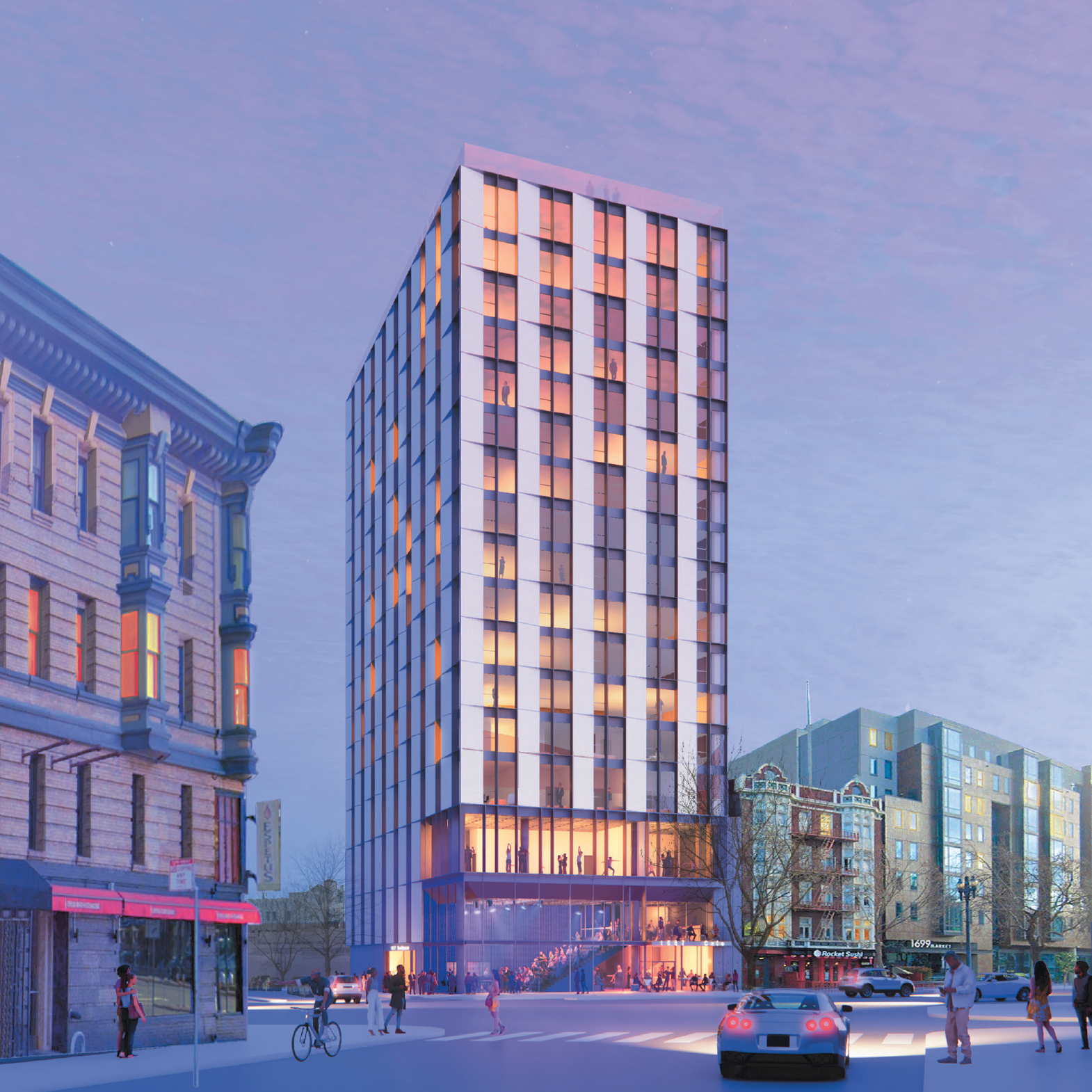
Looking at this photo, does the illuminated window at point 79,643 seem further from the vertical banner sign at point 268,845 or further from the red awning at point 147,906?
the vertical banner sign at point 268,845

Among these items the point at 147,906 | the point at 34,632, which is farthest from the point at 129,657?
the point at 147,906

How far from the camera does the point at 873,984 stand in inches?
2881

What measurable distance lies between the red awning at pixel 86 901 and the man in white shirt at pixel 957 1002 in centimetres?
1613

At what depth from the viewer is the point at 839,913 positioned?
107m

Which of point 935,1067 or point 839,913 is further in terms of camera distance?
point 839,913

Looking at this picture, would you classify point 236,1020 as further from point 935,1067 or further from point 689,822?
point 689,822

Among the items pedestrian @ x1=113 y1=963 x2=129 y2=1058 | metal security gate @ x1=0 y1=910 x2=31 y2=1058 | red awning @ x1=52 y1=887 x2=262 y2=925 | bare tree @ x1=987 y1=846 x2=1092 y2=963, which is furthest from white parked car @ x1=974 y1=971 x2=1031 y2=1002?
metal security gate @ x1=0 y1=910 x2=31 y2=1058

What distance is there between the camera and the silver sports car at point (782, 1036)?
20.9 metres

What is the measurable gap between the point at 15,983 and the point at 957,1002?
17109mm

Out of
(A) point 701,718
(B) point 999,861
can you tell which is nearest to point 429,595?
(A) point 701,718

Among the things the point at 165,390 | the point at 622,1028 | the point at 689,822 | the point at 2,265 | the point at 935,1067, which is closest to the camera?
the point at 935,1067

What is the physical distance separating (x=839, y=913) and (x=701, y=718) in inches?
1019

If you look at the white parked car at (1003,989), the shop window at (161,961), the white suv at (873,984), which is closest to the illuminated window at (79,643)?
the shop window at (161,961)

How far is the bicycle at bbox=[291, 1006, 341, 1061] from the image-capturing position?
2734 cm
